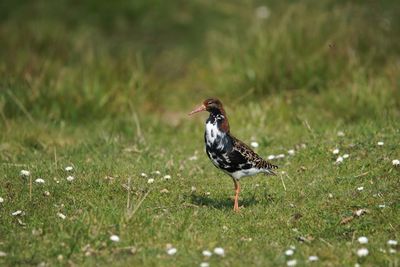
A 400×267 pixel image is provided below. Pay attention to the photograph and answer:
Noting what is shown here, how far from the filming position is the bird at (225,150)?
9227mm

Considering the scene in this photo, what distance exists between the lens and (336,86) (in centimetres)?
1552

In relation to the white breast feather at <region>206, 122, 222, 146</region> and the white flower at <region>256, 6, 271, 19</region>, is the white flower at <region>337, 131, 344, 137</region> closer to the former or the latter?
the white breast feather at <region>206, 122, 222, 146</region>

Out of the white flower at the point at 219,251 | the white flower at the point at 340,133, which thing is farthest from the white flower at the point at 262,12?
the white flower at the point at 219,251

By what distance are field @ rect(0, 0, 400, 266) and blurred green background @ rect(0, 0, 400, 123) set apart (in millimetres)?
42

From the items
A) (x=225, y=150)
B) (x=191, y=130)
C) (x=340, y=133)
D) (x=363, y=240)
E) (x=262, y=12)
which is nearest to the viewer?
(x=363, y=240)

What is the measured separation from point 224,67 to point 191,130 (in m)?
2.93

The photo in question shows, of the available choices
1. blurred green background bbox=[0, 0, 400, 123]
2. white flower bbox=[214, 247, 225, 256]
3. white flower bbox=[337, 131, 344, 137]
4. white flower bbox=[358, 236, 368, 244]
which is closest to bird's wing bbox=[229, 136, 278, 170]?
white flower bbox=[214, 247, 225, 256]

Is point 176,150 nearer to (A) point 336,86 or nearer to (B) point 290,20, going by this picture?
(A) point 336,86

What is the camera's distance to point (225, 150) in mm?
9203

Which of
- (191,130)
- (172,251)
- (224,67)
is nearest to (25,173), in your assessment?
(172,251)

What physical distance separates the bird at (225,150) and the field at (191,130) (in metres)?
0.51

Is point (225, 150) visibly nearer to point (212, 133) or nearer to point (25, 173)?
point (212, 133)

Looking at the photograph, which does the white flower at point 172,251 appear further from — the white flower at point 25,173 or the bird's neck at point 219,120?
the white flower at point 25,173

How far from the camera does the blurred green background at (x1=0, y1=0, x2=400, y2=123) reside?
14.9 m
